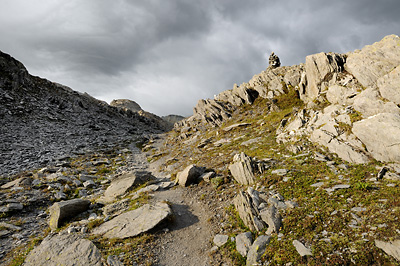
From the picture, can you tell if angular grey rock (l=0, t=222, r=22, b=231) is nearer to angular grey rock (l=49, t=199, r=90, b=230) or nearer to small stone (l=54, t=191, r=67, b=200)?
angular grey rock (l=49, t=199, r=90, b=230)

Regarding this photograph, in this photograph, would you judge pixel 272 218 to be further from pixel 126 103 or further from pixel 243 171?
pixel 126 103

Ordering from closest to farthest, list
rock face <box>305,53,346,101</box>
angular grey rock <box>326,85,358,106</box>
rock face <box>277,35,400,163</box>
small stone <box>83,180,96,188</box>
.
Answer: rock face <box>277,35,400,163</box> < angular grey rock <box>326,85,358,106</box> < small stone <box>83,180,96,188</box> < rock face <box>305,53,346,101</box>

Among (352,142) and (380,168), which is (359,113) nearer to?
(352,142)

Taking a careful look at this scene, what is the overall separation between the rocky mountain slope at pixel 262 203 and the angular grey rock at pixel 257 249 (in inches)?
2.1

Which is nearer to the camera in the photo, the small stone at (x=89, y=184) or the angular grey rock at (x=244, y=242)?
the angular grey rock at (x=244, y=242)

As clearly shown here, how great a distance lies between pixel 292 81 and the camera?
172ft

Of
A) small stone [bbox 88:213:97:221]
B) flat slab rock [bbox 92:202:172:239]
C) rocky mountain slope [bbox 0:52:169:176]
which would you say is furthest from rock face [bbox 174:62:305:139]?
flat slab rock [bbox 92:202:172:239]

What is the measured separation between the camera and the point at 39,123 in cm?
4609

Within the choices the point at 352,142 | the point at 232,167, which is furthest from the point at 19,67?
the point at 352,142

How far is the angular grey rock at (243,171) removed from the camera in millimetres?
17050

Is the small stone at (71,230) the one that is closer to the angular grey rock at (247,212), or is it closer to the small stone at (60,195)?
the small stone at (60,195)

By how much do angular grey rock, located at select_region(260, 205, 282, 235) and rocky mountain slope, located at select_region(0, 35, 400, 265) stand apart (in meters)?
0.07

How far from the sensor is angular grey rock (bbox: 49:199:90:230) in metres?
14.1

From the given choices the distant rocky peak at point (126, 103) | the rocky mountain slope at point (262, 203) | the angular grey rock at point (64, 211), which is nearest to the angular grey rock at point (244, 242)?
the rocky mountain slope at point (262, 203)
